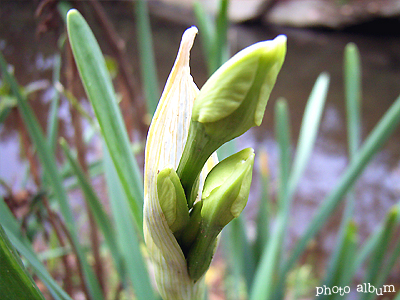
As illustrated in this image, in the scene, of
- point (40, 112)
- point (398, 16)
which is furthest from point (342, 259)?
point (398, 16)

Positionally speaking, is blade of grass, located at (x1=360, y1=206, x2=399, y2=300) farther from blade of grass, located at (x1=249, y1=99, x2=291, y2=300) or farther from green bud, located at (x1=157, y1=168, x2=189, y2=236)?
green bud, located at (x1=157, y1=168, x2=189, y2=236)

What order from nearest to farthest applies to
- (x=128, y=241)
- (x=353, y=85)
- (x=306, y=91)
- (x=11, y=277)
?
1. (x=11, y=277)
2. (x=128, y=241)
3. (x=353, y=85)
4. (x=306, y=91)

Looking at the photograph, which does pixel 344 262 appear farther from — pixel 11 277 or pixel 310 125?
pixel 11 277

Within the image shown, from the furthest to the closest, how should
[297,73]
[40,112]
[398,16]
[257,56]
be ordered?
[398,16] < [297,73] < [40,112] < [257,56]

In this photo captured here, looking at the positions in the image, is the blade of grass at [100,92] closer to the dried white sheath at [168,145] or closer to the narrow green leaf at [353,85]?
the dried white sheath at [168,145]

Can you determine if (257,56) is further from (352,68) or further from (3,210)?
(352,68)

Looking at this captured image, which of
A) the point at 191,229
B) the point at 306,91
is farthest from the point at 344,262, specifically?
the point at 306,91
